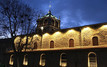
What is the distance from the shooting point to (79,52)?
20406mm

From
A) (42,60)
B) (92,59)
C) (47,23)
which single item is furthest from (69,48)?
(47,23)

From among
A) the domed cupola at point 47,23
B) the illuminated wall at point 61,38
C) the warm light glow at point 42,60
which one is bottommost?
the warm light glow at point 42,60

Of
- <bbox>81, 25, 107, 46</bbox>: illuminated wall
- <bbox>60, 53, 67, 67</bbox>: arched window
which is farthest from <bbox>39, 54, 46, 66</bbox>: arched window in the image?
<bbox>81, 25, 107, 46</bbox>: illuminated wall

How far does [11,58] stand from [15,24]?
13.1m

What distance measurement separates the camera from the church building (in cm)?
1964

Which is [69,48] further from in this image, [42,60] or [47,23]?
[47,23]

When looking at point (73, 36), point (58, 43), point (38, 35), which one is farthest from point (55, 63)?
point (38, 35)

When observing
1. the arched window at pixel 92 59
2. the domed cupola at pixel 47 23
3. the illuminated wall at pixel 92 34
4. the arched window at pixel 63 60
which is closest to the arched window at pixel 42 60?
the arched window at pixel 63 60

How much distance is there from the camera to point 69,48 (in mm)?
21859

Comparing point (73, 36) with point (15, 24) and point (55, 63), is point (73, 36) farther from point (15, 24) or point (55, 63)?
point (15, 24)

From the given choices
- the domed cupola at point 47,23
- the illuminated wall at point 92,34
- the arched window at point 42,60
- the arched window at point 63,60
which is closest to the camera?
the illuminated wall at point 92,34

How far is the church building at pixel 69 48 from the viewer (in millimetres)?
19641

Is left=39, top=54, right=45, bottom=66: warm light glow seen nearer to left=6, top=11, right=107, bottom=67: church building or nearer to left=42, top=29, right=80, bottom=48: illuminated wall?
left=6, top=11, right=107, bottom=67: church building

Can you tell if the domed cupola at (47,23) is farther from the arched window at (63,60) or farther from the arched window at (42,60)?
the arched window at (63,60)
